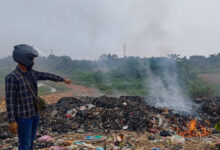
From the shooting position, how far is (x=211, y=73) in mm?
20703

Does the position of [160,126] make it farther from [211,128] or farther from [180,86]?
[180,86]

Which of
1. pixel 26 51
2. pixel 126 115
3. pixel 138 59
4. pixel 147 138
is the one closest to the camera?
pixel 26 51

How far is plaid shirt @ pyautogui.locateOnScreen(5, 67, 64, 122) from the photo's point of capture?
2.64 meters

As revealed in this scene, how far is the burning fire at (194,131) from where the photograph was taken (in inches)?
213

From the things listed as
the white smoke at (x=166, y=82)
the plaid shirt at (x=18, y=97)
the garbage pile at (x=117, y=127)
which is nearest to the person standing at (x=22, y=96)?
the plaid shirt at (x=18, y=97)

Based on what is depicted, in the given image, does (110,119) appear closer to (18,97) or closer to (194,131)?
(194,131)

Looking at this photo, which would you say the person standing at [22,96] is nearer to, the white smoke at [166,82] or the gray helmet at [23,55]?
the gray helmet at [23,55]

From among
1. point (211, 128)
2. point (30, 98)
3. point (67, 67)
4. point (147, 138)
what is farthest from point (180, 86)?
point (67, 67)

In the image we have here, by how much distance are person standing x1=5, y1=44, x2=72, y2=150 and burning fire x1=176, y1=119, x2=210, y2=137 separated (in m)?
4.07

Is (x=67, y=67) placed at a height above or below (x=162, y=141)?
above

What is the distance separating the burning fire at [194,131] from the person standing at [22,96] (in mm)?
4071

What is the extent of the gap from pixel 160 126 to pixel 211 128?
1.60m

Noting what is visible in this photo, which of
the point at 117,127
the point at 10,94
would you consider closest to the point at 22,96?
the point at 10,94

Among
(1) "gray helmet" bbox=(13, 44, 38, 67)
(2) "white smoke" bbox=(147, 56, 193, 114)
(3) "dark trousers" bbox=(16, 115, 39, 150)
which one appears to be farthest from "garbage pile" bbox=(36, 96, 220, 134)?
(2) "white smoke" bbox=(147, 56, 193, 114)
